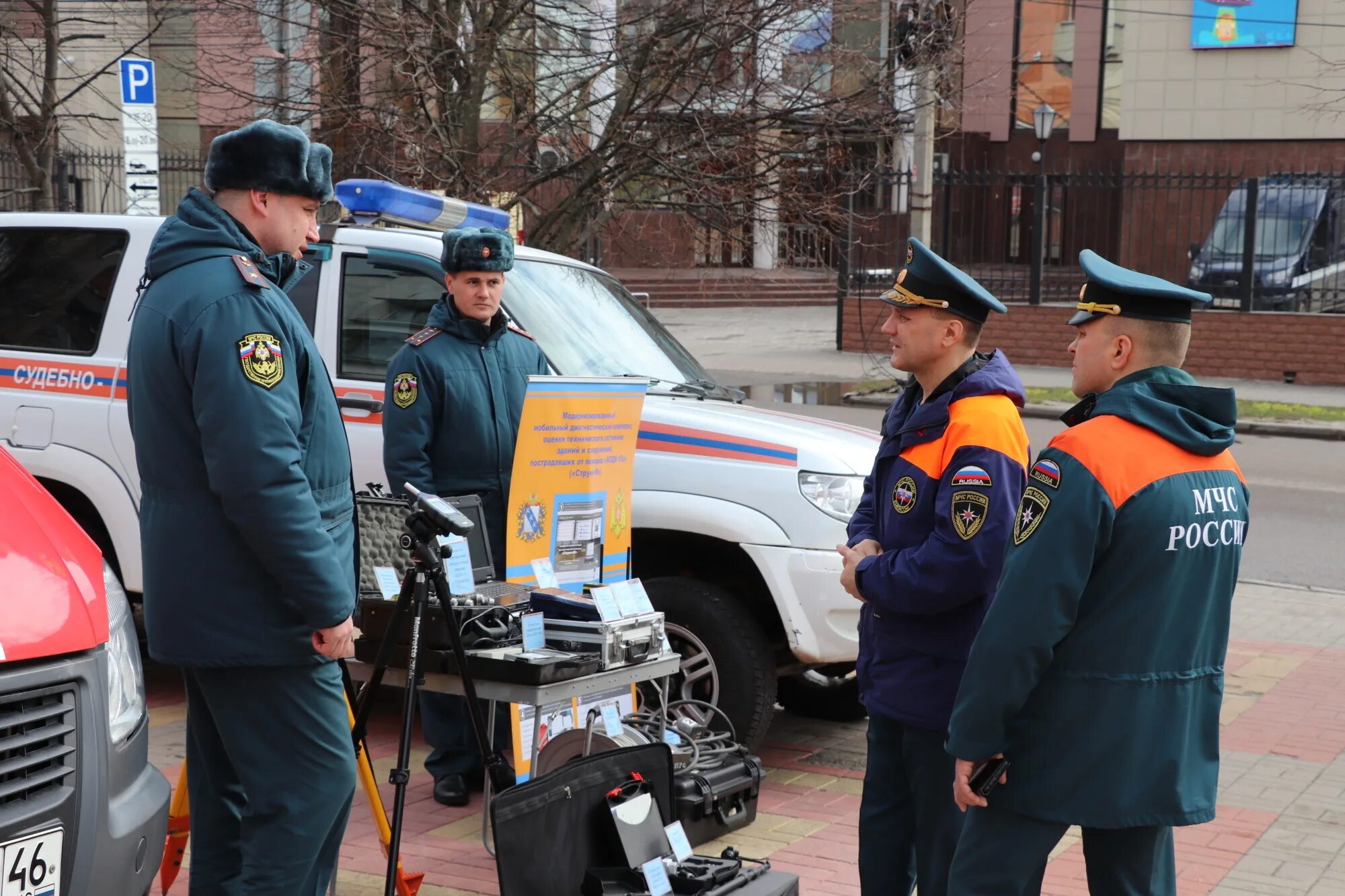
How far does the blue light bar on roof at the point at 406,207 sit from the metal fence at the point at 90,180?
899cm

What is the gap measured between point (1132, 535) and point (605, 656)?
1959 millimetres

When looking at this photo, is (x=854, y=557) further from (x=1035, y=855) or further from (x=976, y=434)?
(x=1035, y=855)

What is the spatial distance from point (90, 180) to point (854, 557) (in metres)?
22.8

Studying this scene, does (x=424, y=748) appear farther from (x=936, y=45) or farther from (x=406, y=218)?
(x=936, y=45)

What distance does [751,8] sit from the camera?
9.50 meters

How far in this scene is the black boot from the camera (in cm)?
555

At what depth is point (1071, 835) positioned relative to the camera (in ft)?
17.7

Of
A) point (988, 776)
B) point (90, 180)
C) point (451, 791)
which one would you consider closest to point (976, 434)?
point (988, 776)

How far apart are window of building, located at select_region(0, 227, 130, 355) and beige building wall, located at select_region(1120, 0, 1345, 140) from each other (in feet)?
99.7

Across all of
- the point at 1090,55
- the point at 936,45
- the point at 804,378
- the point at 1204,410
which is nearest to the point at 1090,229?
the point at 1090,55

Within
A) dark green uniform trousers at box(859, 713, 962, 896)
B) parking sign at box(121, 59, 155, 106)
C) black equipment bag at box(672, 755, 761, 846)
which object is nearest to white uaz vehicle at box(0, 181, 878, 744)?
black equipment bag at box(672, 755, 761, 846)

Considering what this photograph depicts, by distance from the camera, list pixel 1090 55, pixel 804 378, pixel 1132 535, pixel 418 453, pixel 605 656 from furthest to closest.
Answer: pixel 1090 55 → pixel 804 378 → pixel 418 453 → pixel 605 656 → pixel 1132 535

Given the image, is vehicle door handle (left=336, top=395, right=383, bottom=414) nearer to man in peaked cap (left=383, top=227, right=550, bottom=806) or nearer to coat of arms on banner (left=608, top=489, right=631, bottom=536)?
man in peaked cap (left=383, top=227, right=550, bottom=806)

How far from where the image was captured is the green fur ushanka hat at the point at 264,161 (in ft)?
11.3
